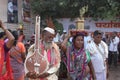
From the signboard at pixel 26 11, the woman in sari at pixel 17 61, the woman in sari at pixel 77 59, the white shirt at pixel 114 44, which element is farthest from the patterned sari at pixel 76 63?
the signboard at pixel 26 11

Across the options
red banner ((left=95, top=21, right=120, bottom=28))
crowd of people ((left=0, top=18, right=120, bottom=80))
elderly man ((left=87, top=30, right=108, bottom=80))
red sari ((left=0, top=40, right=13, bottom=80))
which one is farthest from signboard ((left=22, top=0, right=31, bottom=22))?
red sari ((left=0, top=40, right=13, bottom=80))

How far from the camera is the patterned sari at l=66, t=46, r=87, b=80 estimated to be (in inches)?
205

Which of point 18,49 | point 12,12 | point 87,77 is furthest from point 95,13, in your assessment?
point 87,77

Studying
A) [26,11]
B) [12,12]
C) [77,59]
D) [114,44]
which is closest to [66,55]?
[77,59]

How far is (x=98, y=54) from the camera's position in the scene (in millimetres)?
6258

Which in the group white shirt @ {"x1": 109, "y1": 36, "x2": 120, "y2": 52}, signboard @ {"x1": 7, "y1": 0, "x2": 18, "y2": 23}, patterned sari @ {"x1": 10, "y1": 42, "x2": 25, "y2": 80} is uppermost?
signboard @ {"x1": 7, "y1": 0, "x2": 18, "y2": 23}

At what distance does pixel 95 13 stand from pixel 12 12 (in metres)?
4.45

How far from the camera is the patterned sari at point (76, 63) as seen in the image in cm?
522

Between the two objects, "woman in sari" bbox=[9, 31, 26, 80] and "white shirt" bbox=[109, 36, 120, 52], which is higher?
"woman in sari" bbox=[9, 31, 26, 80]

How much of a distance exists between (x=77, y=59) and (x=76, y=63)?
0.21 ft

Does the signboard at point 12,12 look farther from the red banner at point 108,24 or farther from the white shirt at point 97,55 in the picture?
the white shirt at point 97,55

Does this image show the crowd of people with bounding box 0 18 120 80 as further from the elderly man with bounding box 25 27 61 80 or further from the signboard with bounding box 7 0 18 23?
the signboard with bounding box 7 0 18 23

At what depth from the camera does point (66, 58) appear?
5.44m

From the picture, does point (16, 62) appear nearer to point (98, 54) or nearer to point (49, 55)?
point (98, 54)
